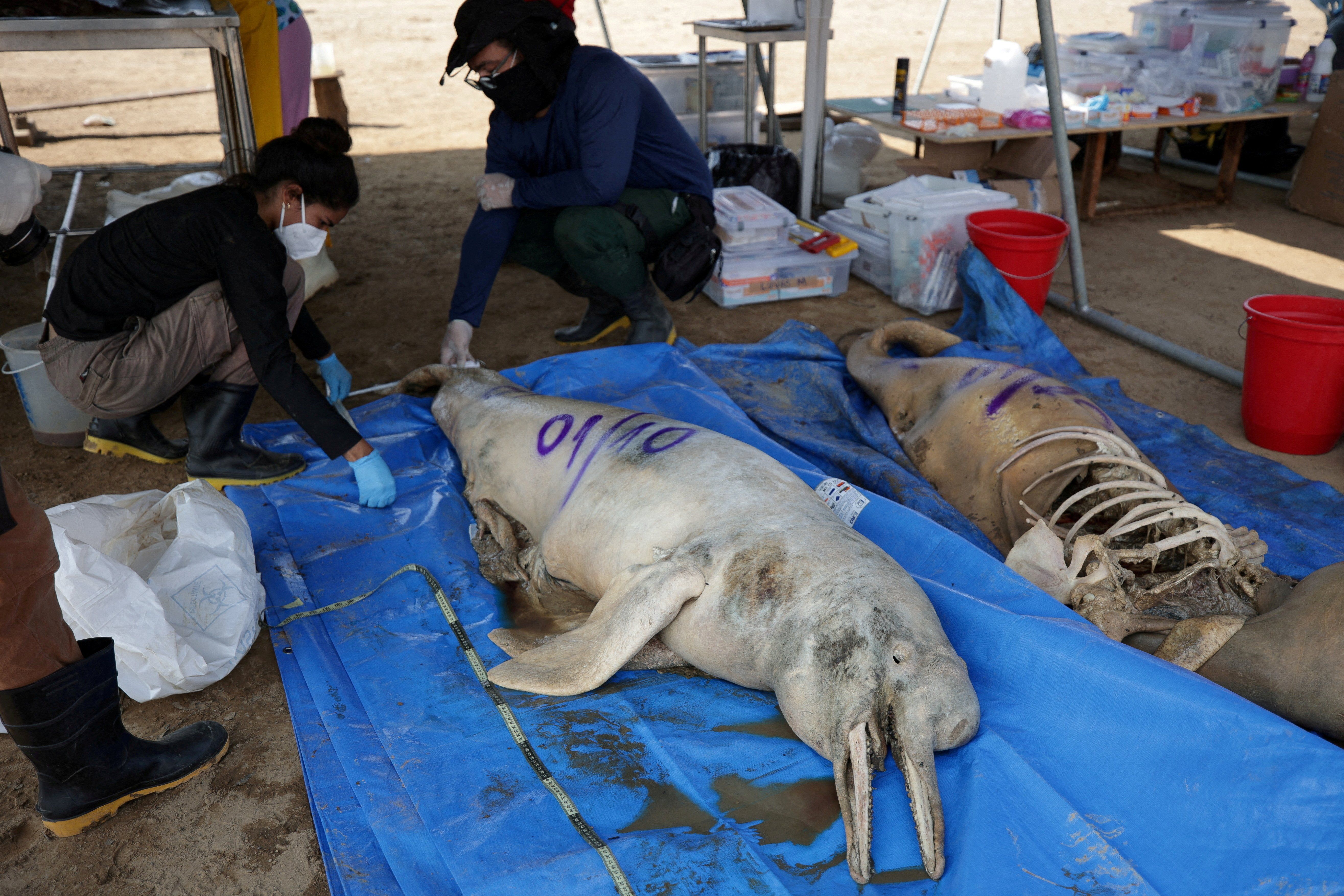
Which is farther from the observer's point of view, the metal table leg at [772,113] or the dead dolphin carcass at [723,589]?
the metal table leg at [772,113]

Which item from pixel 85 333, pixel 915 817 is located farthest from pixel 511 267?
pixel 915 817

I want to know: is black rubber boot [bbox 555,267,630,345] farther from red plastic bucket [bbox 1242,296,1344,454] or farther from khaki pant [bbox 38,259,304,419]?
red plastic bucket [bbox 1242,296,1344,454]

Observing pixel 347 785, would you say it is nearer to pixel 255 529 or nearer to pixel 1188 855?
pixel 255 529

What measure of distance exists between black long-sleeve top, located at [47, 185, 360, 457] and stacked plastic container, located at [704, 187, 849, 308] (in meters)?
2.35

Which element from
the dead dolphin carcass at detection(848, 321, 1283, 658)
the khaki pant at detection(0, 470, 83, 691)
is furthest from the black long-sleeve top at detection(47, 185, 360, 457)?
the dead dolphin carcass at detection(848, 321, 1283, 658)

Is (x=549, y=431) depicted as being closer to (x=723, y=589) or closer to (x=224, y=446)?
(x=723, y=589)

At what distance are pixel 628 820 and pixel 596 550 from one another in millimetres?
696

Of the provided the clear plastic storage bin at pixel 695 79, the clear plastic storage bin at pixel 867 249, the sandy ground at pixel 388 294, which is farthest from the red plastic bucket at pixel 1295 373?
the clear plastic storage bin at pixel 695 79

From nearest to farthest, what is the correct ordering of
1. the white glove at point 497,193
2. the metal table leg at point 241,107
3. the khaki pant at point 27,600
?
the khaki pant at point 27,600, the metal table leg at point 241,107, the white glove at point 497,193

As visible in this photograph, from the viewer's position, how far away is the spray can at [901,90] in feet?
18.7

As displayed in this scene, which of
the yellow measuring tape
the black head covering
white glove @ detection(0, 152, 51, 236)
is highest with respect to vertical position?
the black head covering

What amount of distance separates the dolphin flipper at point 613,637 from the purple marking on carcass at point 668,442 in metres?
0.41

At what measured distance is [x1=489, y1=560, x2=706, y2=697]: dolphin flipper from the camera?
194 centimetres

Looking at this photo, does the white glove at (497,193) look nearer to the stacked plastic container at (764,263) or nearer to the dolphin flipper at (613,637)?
the stacked plastic container at (764,263)
